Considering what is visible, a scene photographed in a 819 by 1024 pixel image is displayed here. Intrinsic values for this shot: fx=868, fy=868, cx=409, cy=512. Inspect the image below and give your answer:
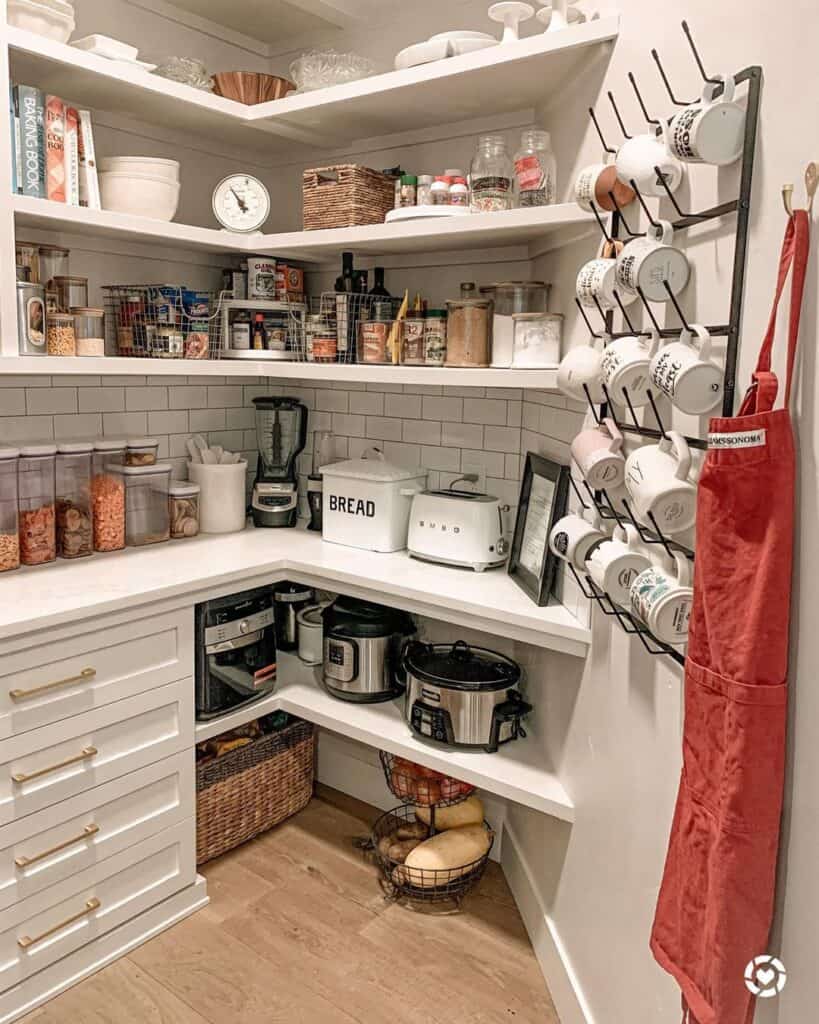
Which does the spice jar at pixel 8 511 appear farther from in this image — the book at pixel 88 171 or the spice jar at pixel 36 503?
the book at pixel 88 171

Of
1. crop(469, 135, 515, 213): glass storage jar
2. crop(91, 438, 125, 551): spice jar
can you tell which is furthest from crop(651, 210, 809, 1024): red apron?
crop(91, 438, 125, 551): spice jar

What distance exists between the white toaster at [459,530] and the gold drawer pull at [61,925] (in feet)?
4.00

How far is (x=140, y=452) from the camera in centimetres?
257

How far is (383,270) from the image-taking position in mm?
2723

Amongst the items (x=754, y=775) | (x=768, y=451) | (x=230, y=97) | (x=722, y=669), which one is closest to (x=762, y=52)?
(x=768, y=451)

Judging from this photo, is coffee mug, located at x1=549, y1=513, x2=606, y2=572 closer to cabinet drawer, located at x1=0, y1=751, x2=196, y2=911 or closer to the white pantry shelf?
the white pantry shelf

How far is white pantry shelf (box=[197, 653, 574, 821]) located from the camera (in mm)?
2092

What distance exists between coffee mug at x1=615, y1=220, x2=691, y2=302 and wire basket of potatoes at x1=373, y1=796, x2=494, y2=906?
5.40ft

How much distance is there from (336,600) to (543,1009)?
1231 millimetres

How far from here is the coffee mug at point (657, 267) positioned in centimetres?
138

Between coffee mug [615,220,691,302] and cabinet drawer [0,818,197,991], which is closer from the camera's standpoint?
coffee mug [615,220,691,302]

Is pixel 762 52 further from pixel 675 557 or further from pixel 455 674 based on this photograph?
pixel 455 674

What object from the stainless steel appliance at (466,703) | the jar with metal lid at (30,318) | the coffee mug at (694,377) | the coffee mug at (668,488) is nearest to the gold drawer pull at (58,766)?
the stainless steel appliance at (466,703)

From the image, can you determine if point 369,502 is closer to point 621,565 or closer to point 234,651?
point 234,651
